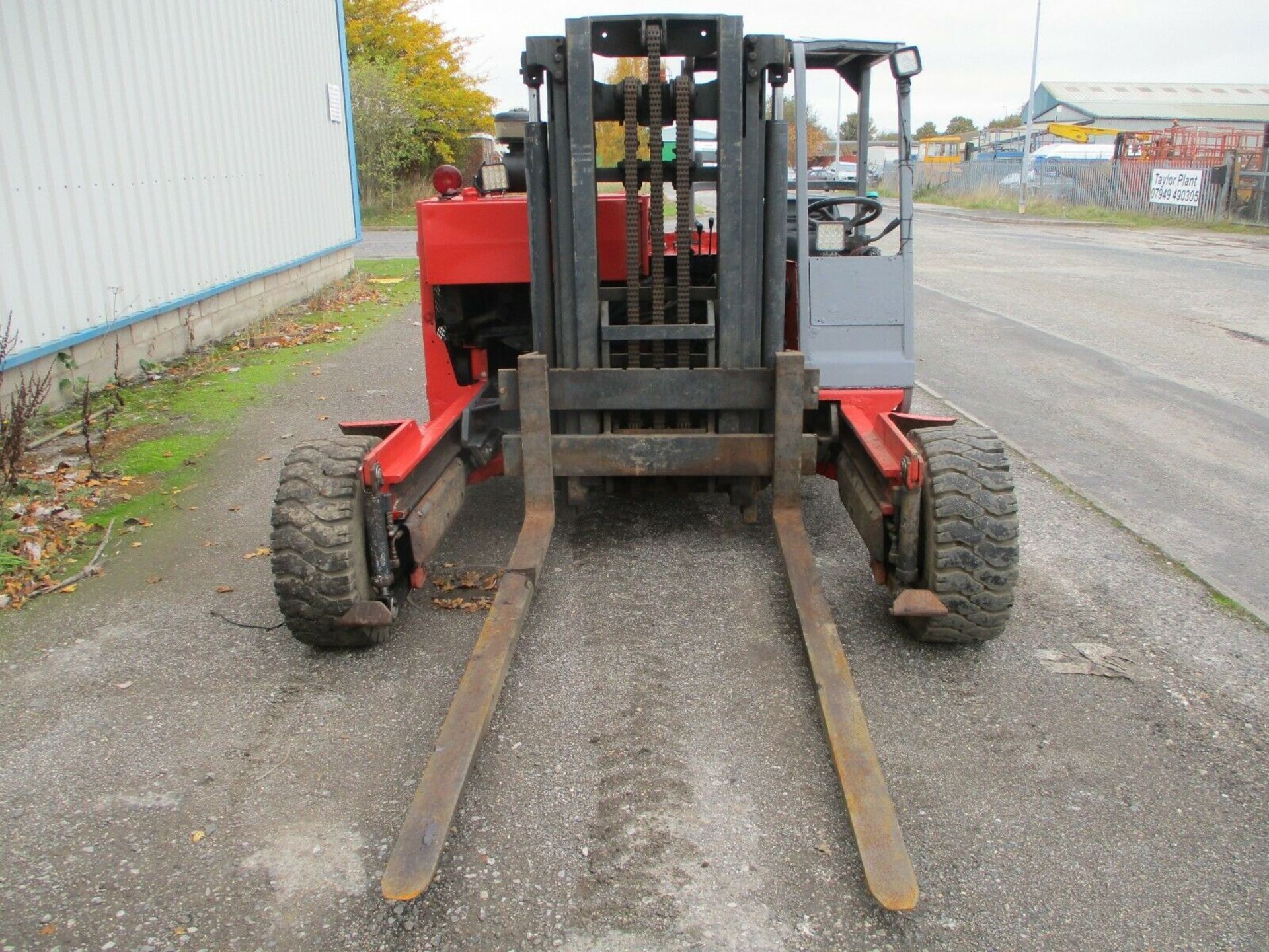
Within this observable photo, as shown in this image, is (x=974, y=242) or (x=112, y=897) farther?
(x=974, y=242)

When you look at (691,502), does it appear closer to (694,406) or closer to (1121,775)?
(694,406)

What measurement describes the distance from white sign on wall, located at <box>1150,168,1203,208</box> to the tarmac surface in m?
34.9

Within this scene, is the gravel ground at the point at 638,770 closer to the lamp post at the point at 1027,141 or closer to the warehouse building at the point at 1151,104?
the lamp post at the point at 1027,141

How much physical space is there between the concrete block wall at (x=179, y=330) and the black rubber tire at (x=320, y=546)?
457cm

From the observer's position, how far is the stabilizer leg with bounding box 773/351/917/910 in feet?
9.97

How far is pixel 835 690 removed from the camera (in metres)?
3.84

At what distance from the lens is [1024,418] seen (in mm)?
9031

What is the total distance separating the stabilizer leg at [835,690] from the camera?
3.04 metres

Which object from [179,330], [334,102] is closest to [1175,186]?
[334,102]

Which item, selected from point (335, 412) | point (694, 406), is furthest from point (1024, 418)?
point (335, 412)

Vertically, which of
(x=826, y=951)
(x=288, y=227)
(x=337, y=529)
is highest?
(x=288, y=227)

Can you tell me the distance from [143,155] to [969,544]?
9.08 metres

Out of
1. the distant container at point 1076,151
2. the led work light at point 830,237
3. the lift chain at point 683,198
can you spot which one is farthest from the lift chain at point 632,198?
the distant container at point 1076,151

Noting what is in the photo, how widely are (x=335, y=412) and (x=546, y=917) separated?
22.7 feet
